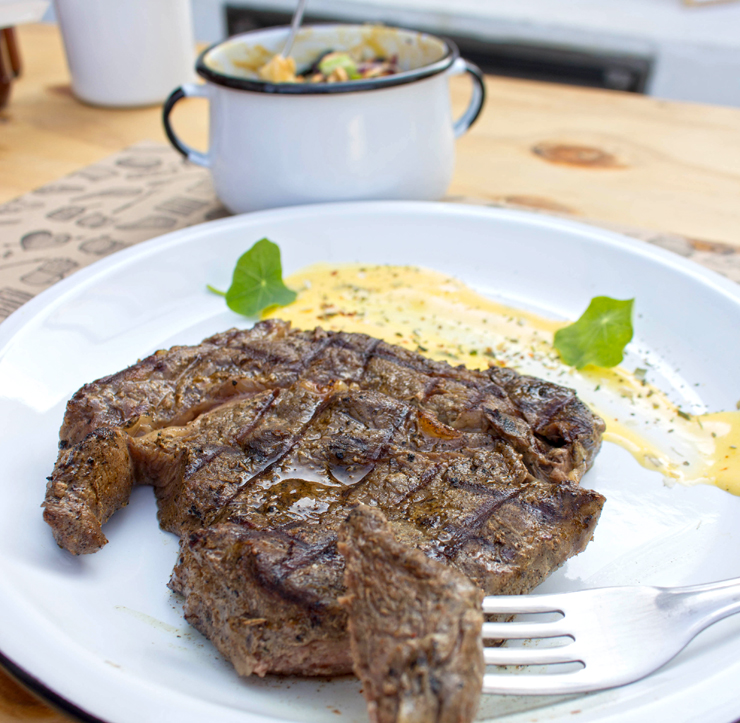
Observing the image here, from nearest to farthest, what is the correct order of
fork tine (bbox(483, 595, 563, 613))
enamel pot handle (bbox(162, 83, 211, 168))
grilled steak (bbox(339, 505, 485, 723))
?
grilled steak (bbox(339, 505, 485, 723)) → fork tine (bbox(483, 595, 563, 613)) → enamel pot handle (bbox(162, 83, 211, 168))

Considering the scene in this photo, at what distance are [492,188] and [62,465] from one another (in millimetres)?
2844

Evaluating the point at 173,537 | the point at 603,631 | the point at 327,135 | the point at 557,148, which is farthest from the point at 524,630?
the point at 557,148

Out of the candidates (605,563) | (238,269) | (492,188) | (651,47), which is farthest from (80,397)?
(651,47)

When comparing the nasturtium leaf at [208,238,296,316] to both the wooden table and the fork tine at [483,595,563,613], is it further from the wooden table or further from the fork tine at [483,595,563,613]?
the fork tine at [483,595,563,613]

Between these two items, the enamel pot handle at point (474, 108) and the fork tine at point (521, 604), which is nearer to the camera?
the fork tine at point (521, 604)

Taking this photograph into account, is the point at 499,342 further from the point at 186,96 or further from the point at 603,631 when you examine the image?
the point at 186,96

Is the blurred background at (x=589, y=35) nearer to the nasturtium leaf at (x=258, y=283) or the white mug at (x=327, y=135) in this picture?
the white mug at (x=327, y=135)

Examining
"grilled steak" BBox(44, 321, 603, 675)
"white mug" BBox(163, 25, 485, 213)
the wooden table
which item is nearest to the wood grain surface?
the wooden table

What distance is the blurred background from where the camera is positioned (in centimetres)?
667

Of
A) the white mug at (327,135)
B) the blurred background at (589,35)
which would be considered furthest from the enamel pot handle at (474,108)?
the blurred background at (589,35)

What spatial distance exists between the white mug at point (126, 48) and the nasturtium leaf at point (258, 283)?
2.38 metres

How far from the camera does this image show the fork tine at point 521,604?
142cm

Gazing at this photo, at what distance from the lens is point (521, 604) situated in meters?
1.43

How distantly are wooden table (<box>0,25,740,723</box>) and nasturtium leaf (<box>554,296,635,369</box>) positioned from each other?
114cm
